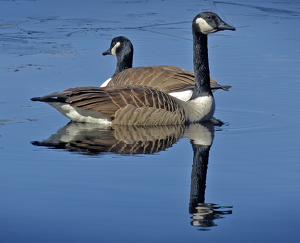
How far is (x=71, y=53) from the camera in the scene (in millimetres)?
12945

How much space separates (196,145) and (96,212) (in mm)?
2680

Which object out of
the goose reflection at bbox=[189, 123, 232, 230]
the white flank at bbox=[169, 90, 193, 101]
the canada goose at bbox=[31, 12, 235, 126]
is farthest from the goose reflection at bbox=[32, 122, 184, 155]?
the white flank at bbox=[169, 90, 193, 101]

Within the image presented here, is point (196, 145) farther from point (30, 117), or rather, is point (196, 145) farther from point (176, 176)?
point (30, 117)

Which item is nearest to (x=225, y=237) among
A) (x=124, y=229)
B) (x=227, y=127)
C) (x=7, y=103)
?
(x=124, y=229)

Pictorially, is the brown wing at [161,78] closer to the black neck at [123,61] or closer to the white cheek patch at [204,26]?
the white cheek patch at [204,26]

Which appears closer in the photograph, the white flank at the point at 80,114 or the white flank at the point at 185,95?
the white flank at the point at 80,114

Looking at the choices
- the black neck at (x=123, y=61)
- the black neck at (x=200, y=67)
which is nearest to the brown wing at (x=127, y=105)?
the black neck at (x=200, y=67)

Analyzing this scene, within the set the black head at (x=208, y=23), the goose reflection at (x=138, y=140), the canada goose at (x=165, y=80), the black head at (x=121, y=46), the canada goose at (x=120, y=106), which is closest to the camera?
the goose reflection at (x=138, y=140)

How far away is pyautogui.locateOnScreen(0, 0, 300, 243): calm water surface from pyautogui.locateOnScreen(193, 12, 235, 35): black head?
127cm

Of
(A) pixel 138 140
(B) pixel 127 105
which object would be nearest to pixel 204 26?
(B) pixel 127 105

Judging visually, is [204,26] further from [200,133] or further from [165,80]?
[200,133]

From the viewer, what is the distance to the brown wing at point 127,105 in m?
8.24

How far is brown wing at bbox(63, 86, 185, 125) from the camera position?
824cm

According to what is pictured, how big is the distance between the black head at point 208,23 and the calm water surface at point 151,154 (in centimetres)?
127
